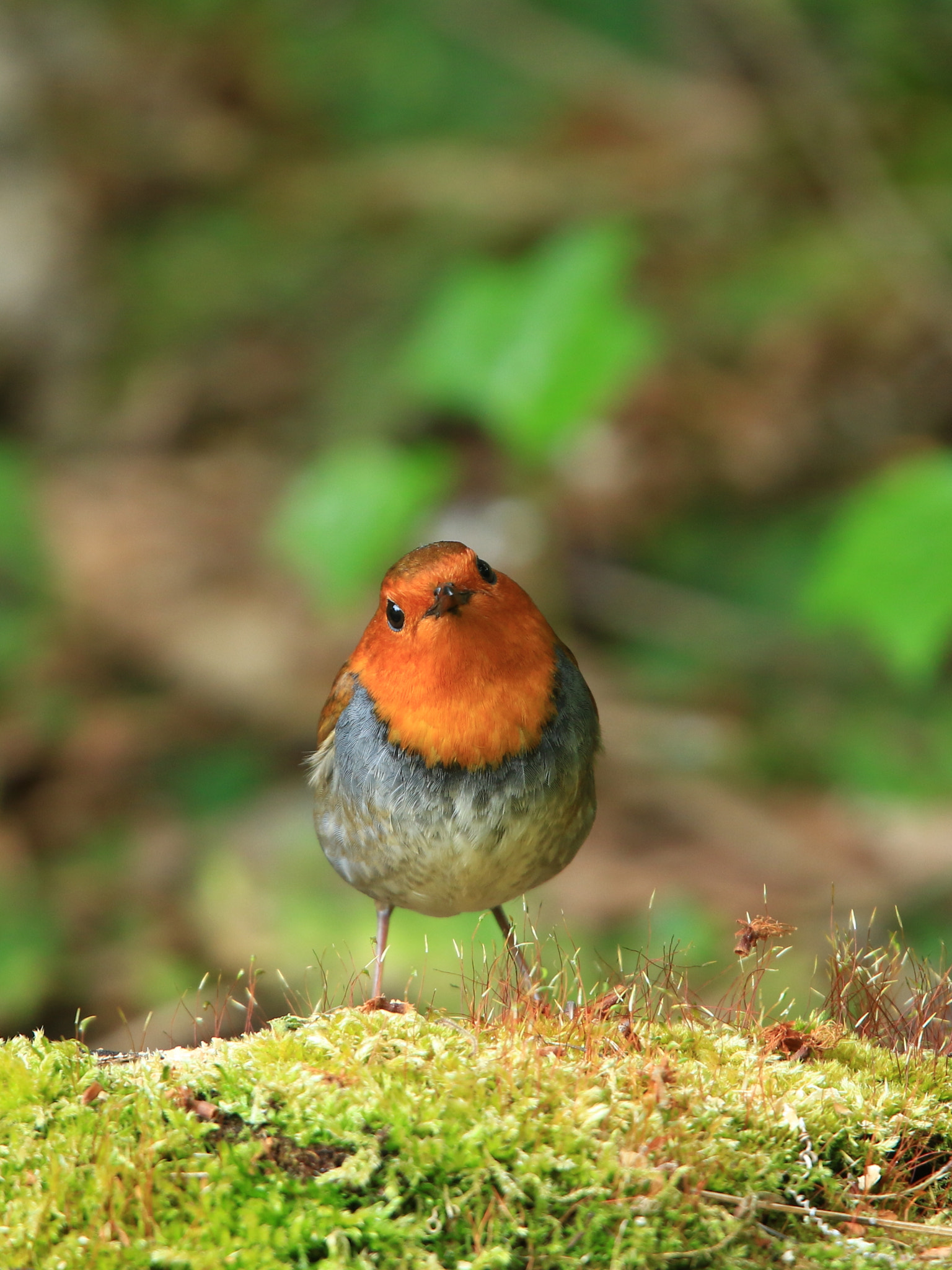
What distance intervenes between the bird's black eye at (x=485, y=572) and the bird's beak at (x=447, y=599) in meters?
0.08

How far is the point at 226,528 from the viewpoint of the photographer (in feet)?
26.7

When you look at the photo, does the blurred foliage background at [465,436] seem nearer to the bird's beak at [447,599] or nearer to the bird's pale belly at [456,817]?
the bird's pale belly at [456,817]

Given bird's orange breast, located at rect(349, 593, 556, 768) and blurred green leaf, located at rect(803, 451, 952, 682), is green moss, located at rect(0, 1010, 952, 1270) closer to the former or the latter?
bird's orange breast, located at rect(349, 593, 556, 768)

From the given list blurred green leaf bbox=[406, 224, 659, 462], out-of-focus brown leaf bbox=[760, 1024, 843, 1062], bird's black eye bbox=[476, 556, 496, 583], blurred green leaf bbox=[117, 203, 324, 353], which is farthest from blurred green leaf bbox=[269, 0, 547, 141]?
out-of-focus brown leaf bbox=[760, 1024, 843, 1062]

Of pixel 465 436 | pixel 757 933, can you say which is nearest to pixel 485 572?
pixel 757 933

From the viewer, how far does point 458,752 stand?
9.21 feet

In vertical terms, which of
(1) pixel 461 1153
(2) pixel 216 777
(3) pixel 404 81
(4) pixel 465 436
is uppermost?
(3) pixel 404 81

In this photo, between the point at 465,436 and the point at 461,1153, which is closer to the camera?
the point at 461,1153

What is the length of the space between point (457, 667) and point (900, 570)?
2.67 meters

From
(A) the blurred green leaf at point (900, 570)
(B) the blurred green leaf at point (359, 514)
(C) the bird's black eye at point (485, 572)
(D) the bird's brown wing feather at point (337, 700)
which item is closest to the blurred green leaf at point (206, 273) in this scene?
(B) the blurred green leaf at point (359, 514)

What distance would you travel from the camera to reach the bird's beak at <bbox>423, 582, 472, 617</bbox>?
9.04ft

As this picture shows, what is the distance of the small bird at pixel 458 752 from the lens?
278 centimetres

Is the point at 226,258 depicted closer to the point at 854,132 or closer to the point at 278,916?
the point at 854,132

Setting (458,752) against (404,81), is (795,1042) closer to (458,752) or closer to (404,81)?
(458,752)
